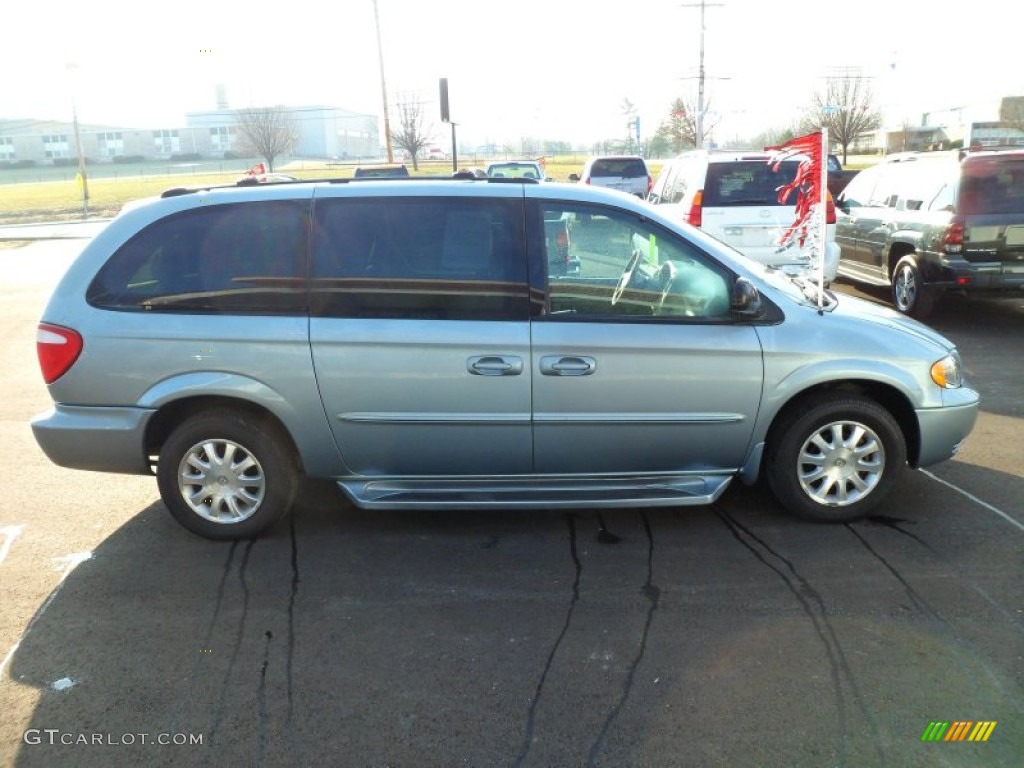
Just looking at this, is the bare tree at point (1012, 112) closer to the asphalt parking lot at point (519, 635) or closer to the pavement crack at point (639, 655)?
the asphalt parking lot at point (519, 635)

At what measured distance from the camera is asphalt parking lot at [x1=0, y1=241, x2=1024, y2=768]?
282 cm

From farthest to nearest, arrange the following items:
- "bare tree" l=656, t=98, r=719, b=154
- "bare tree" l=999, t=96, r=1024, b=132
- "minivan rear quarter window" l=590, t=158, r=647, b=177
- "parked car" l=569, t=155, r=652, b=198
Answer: "bare tree" l=656, t=98, r=719, b=154 → "bare tree" l=999, t=96, r=1024, b=132 → "minivan rear quarter window" l=590, t=158, r=647, b=177 → "parked car" l=569, t=155, r=652, b=198

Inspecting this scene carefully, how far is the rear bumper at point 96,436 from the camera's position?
13.8 feet

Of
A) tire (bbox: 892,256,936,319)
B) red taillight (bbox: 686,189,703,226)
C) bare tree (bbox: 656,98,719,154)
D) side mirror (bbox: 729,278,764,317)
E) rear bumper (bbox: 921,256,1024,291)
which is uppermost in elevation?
bare tree (bbox: 656,98,719,154)

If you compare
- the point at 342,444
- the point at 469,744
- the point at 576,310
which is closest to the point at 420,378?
the point at 342,444

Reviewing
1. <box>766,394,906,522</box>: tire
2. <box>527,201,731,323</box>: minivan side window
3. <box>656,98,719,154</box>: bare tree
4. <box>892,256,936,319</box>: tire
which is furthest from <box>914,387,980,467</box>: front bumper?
<box>656,98,719,154</box>: bare tree

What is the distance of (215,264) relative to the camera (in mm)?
4211

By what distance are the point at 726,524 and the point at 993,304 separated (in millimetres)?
8386

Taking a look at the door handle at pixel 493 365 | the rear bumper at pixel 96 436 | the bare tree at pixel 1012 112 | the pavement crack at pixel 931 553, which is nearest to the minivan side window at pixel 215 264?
the rear bumper at pixel 96 436

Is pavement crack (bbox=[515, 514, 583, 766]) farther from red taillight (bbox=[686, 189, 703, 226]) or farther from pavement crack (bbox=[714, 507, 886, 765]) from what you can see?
red taillight (bbox=[686, 189, 703, 226])

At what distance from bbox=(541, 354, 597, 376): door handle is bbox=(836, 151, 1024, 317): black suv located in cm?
631

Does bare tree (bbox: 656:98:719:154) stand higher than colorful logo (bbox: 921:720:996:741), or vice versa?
bare tree (bbox: 656:98:719:154)

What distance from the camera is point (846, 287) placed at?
12641 millimetres

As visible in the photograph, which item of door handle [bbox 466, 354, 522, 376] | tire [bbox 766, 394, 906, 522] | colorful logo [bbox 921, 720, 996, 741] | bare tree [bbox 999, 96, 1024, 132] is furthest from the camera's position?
bare tree [bbox 999, 96, 1024, 132]
